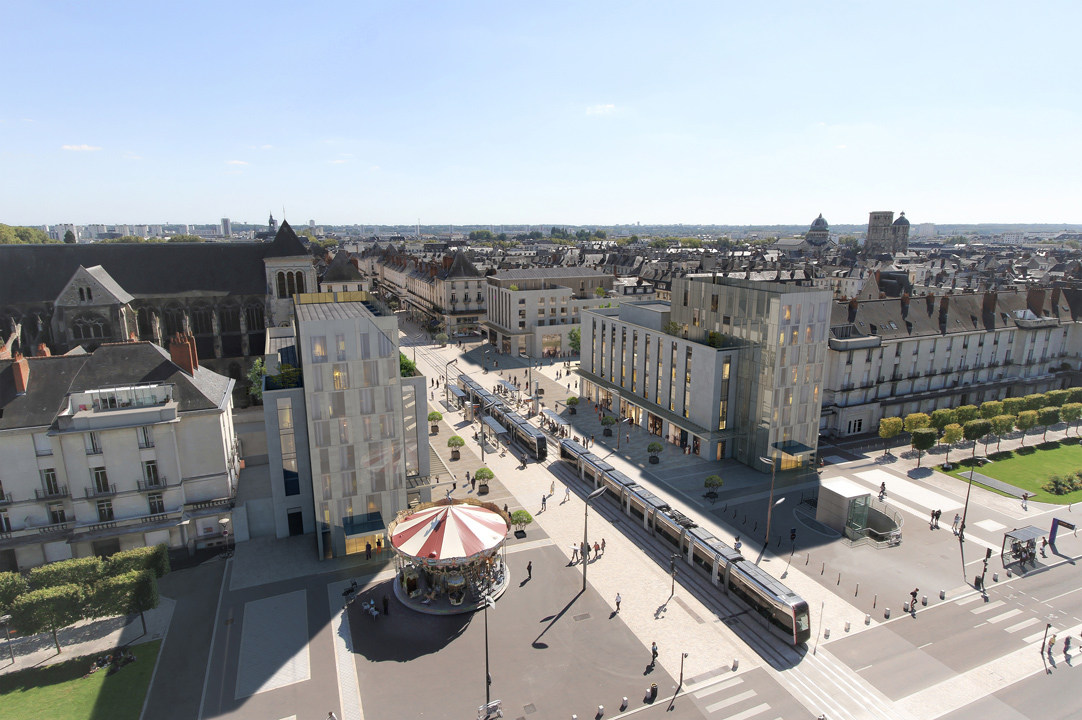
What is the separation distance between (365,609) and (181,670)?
1169cm

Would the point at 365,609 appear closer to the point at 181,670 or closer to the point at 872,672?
the point at 181,670

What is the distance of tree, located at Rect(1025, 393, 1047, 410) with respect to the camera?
78844mm

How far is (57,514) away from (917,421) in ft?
295

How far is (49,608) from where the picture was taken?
38000mm

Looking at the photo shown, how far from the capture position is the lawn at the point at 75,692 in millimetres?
34000

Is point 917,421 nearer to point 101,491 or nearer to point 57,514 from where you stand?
point 101,491

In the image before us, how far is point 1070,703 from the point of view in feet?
115

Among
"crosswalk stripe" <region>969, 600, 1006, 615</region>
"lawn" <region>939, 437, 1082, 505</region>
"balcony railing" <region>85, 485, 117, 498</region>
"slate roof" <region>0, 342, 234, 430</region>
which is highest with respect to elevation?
"slate roof" <region>0, 342, 234, 430</region>

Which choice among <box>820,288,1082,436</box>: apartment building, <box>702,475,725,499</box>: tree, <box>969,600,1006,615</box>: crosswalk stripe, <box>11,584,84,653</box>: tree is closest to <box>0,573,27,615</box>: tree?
<box>11,584,84,653</box>: tree

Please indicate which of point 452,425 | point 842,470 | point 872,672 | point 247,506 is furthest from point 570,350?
point 872,672

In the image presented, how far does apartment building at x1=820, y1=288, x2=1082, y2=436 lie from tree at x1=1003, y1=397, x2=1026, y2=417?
8239mm

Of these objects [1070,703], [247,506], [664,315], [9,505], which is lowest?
[1070,703]

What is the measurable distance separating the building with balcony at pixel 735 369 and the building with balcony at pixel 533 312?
142 ft

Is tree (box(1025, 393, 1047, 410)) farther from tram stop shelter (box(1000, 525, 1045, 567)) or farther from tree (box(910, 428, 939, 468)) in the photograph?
tram stop shelter (box(1000, 525, 1045, 567))
